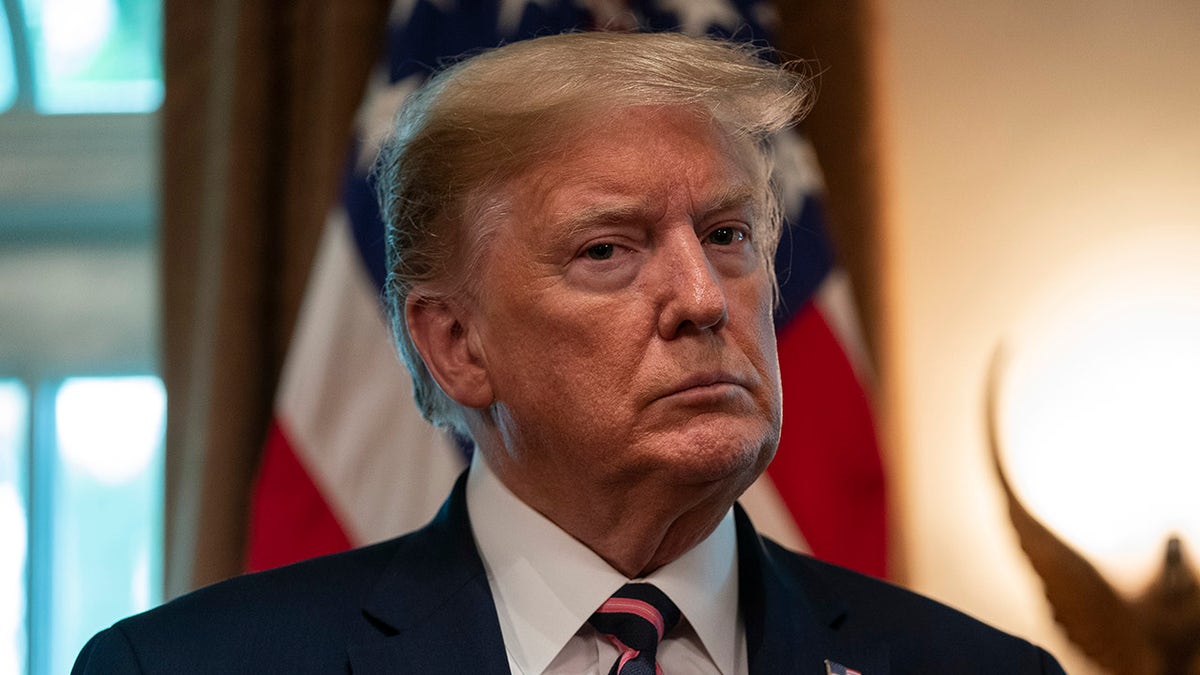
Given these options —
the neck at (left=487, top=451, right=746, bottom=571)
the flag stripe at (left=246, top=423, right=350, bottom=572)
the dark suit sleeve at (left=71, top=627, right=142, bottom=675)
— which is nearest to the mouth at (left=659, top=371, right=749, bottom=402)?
the neck at (left=487, top=451, right=746, bottom=571)

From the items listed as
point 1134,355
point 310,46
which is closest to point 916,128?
point 1134,355

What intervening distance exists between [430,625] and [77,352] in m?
2.09

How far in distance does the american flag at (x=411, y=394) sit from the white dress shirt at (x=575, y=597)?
0.96 metres

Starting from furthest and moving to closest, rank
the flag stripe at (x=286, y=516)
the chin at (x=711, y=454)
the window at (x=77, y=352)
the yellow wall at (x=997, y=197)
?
the window at (x=77, y=352)
the yellow wall at (x=997, y=197)
the flag stripe at (x=286, y=516)
the chin at (x=711, y=454)

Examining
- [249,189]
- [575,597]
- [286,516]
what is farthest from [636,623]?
[249,189]

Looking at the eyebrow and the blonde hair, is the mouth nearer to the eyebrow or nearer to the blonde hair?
the eyebrow

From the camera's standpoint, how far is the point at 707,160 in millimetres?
1737

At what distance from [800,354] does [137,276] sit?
5.68 feet

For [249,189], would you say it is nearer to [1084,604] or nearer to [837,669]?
[837,669]

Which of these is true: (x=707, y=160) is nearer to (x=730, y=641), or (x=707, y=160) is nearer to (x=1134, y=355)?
(x=730, y=641)

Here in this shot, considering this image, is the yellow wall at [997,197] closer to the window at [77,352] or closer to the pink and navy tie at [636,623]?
the pink and navy tie at [636,623]

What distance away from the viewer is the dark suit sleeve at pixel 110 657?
1683 millimetres

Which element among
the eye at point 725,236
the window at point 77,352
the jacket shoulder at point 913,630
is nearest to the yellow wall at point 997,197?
the jacket shoulder at point 913,630

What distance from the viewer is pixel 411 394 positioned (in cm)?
281
